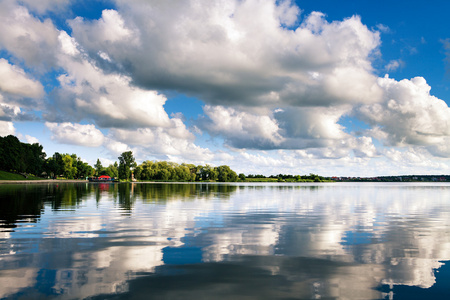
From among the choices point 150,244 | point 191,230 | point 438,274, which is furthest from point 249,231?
point 438,274

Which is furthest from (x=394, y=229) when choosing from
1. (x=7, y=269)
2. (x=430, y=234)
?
(x=7, y=269)

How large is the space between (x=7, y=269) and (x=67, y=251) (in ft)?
11.7

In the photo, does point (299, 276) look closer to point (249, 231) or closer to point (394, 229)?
point (249, 231)

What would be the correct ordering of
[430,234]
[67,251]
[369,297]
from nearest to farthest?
[369,297] → [67,251] → [430,234]

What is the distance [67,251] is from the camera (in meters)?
16.9

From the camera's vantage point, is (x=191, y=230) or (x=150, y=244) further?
(x=191, y=230)

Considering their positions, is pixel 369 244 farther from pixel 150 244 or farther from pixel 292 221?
pixel 150 244

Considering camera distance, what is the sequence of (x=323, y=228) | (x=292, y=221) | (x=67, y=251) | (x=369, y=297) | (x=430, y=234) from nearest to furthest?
1. (x=369, y=297)
2. (x=67, y=251)
3. (x=430, y=234)
4. (x=323, y=228)
5. (x=292, y=221)

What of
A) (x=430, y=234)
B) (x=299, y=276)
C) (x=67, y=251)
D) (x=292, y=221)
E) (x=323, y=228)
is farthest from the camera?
(x=292, y=221)

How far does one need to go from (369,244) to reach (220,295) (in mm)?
12563

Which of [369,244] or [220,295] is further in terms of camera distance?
[369,244]

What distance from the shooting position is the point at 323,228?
1012 inches

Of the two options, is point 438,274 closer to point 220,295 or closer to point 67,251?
point 220,295

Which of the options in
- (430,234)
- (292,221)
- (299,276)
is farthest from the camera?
(292,221)
